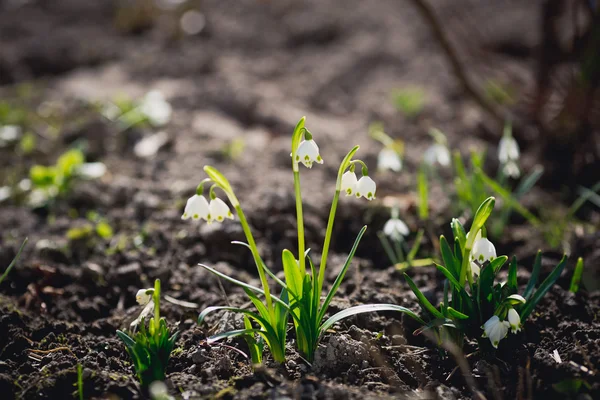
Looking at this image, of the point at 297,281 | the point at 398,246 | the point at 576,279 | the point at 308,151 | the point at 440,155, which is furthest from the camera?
the point at 440,155

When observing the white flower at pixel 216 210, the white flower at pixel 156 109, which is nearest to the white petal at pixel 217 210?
the white flower at pixel 216 210

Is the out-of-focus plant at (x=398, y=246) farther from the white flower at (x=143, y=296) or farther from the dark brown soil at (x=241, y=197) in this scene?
the white flower at (x=143, y=296)

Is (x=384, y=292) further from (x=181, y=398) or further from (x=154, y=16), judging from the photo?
(x=154, y=16)

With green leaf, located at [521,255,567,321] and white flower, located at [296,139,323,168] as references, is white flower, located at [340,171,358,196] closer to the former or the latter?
white flower, located at [296,139,323,168]

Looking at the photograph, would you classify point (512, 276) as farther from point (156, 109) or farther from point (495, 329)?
point (156, 109)

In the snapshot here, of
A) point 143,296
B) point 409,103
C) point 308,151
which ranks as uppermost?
point 308,151

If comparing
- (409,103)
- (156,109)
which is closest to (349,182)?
(156,109)

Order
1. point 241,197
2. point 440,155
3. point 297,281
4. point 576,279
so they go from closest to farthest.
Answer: point 297,281 → point 576,279 → point 440,155 → point 241,197
